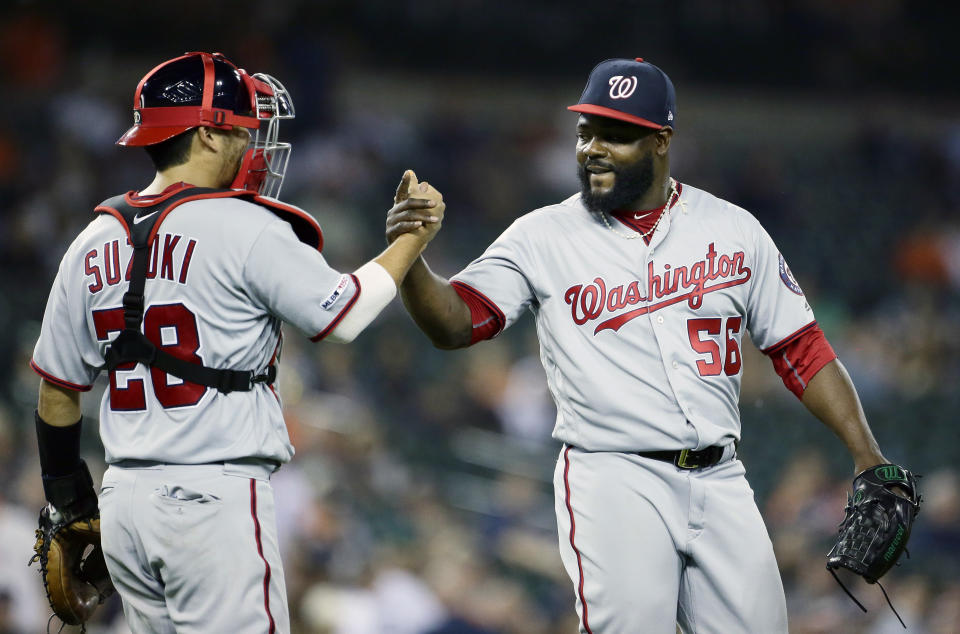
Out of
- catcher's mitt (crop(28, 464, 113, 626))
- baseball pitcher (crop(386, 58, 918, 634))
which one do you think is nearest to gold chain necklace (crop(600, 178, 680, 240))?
baseball pitcher (crop(386, 58, 918, 634))

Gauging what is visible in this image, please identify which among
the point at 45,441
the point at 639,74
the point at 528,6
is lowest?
the point at 45,441

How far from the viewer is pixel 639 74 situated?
3055 millimetres

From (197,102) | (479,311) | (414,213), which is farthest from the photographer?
(479,311)

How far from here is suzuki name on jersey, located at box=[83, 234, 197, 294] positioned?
2574 millimetres

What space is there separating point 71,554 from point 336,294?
1.05 metres

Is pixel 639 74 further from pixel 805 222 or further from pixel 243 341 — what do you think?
pixel 805 222

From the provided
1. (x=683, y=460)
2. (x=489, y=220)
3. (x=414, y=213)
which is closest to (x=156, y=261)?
(x=414, y=213)

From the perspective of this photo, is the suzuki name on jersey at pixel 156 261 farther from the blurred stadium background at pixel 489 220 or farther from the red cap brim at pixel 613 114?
the blurred stadium background at pixel 489 220

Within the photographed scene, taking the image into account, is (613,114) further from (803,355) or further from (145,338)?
(145,338)

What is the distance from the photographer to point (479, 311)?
3.01m

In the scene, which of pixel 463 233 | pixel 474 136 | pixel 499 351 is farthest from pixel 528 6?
pixel 499 351

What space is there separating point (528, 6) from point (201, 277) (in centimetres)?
1058

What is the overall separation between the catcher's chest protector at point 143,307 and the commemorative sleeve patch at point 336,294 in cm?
21

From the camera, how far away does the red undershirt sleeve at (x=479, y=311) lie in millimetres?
3000
